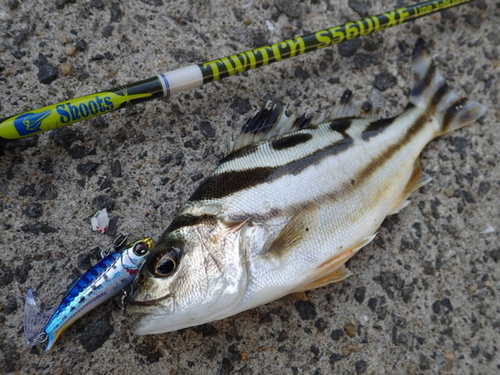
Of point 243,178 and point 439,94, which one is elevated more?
point 243,178

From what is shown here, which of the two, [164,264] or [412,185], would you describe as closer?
[164,264]

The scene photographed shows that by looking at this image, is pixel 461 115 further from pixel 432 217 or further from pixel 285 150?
pixel 285 150

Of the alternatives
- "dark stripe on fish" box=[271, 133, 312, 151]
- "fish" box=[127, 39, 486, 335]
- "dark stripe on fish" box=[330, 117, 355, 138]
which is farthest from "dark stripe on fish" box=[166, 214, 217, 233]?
"dark stripe on fish" box=[330, 117, 355, 138]

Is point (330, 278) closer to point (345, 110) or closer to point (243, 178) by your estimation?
point (243, 178)

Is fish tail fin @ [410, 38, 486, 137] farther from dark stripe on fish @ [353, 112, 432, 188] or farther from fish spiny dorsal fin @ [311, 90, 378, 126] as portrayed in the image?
fish spiny dorsal fin @ [311, 90, 378, 126]

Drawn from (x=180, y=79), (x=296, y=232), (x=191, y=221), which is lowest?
(x=296, y=232)

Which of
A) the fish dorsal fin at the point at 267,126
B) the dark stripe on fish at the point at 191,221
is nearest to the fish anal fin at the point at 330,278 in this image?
the dark stripe on fish at the point at 191,221

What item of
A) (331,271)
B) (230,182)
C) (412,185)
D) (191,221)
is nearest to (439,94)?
(412,185)
